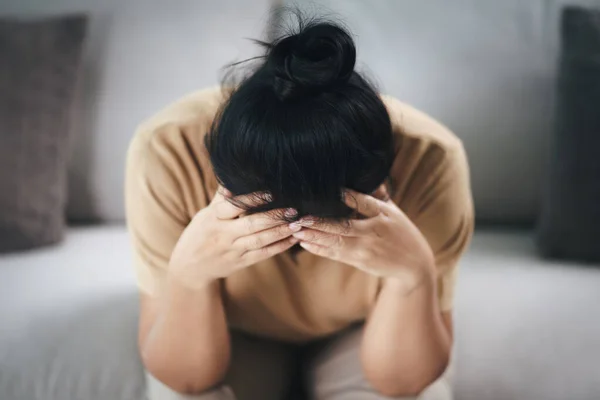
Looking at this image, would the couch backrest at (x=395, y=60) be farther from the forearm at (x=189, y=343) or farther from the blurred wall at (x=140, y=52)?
the forearm at (x=189, y=343)

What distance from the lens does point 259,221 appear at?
1.99 ft

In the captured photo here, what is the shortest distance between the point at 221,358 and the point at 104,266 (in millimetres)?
351

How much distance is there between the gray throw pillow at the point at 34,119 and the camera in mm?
1025

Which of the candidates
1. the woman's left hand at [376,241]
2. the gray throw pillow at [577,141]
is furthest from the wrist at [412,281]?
the gray throw pillow at [577,141]

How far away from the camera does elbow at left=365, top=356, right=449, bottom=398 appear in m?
0.79

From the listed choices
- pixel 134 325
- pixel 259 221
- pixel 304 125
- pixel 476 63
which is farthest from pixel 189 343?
pixel 476 63

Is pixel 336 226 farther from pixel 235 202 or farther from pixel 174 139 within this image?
pixel 174 139

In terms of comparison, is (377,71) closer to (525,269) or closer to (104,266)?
(525,269)

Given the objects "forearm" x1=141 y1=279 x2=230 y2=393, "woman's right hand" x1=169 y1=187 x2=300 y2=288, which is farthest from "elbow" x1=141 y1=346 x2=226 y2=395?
"woman's right hand" x1=169 y1=187 x2=300 y2=288

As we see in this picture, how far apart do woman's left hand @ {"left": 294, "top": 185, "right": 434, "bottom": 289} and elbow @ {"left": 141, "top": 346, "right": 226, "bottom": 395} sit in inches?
9.9

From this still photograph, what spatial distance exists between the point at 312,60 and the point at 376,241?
0.23m

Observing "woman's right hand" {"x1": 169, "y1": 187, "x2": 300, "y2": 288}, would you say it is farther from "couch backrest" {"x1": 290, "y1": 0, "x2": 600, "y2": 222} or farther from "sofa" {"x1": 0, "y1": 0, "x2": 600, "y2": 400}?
"couch backrest" {"x1": 290, "y1": 0, "x2": 600, "y2": 222}

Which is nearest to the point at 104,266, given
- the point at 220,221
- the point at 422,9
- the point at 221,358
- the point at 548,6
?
the point at 221,358

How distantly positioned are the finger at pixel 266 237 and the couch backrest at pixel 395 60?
20.9 inches
